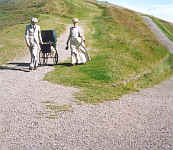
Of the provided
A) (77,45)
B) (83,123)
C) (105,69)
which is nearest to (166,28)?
(77,45)

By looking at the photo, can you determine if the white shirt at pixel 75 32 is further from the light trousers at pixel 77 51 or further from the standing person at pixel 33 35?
the standing person at pixel 33 35

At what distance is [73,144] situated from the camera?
19.5 feet

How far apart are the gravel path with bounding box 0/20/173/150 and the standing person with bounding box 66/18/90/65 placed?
4.78 m

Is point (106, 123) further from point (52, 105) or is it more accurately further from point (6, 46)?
point (6, 46)

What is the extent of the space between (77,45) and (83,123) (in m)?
8.12

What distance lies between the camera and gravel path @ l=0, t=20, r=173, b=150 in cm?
599

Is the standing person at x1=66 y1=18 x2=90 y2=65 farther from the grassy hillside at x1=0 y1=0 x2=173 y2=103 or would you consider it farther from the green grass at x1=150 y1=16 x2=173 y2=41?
the green grass at x1=150 y1=16 x2=173 y2=41

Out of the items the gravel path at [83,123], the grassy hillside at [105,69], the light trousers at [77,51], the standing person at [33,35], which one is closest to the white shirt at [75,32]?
the light trousers at [77,51]

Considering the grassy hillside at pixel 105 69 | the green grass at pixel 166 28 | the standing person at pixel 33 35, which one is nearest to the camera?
the grassy hillside at pixel 105 69

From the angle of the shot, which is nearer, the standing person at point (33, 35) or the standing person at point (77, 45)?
the standing person at point (33, 35)

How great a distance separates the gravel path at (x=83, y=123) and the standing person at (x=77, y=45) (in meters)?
4.78

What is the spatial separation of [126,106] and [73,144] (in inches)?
124

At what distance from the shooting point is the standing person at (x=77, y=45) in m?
14.4

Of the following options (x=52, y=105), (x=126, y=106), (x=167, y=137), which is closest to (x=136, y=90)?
(x=126, y=106)
